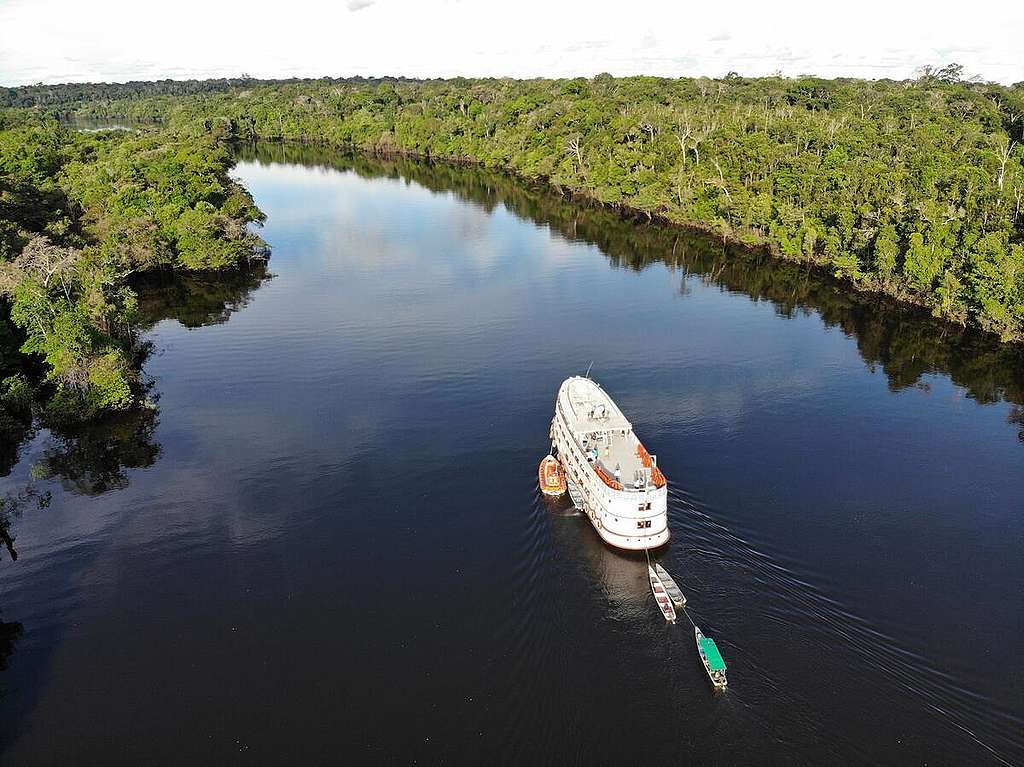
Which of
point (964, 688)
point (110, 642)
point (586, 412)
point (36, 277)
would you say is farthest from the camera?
point (36, 277)

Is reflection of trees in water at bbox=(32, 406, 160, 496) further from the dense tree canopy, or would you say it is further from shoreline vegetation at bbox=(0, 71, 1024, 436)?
shoreline vegetation at bbox=(0, 71, 1024, 436)

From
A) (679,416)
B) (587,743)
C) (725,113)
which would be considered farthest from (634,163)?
(587,743)

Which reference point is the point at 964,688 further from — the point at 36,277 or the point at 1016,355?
the point at 36,277

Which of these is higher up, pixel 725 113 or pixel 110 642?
pixel 725 113

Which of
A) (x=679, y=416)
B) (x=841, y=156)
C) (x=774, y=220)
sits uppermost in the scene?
(x=841, y=156)

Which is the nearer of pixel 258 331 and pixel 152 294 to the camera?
pixel 258 331

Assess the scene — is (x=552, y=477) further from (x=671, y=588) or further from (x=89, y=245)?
(x=89, y=245)

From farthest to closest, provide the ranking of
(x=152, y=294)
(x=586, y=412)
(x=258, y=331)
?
(x=152, y=294) < (x=258, y=331) < (x=586, y=412)

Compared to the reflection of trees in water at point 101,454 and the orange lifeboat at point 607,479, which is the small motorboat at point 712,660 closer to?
the orange lifeboat at point 607,479
